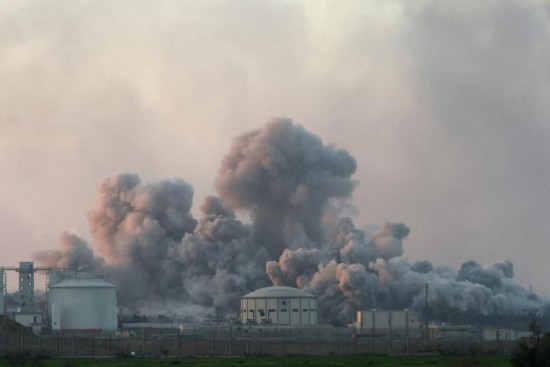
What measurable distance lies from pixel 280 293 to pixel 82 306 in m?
22.6

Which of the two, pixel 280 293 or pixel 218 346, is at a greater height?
pixel 280 293

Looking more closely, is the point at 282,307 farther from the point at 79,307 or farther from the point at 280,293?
the point at 79,307

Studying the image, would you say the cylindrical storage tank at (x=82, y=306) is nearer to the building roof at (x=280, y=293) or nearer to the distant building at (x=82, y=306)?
the distant building at (x=82, y=306)

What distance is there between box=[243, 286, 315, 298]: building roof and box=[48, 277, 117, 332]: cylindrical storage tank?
17.1 metres

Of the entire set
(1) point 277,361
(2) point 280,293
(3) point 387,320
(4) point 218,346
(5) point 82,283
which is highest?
(5) point 82,283

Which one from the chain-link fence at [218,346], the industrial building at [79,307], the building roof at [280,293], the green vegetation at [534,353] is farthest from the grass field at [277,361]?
the building roof at [280,293]

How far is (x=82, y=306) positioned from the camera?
162000mm

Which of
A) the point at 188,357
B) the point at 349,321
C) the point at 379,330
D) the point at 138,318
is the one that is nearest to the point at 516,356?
the point at 188,357

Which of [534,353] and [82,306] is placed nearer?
[534,353]

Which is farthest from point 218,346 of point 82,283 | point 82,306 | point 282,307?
point 282,307

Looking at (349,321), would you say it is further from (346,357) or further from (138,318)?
(346,357)

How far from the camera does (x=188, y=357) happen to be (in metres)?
117

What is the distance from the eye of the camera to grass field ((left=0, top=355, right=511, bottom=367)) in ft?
326

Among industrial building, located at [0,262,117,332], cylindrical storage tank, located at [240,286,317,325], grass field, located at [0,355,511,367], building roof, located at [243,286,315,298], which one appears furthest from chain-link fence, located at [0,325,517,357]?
building roof, located at [243,286,315,298]
